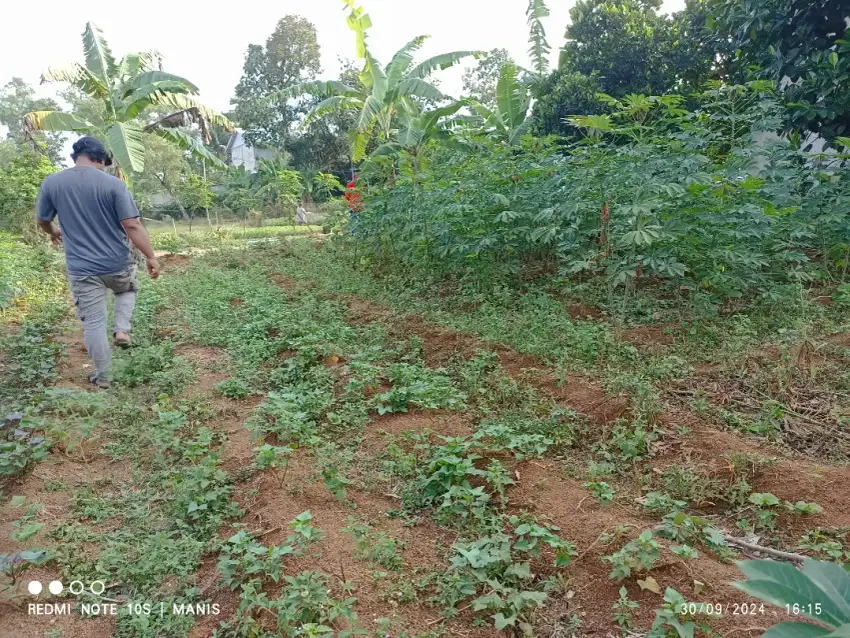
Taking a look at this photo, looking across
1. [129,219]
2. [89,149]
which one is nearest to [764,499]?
[129,219]

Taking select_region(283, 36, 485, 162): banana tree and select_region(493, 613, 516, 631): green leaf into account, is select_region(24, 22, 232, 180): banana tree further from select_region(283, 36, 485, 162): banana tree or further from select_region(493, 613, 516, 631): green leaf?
select_region(493, 613, 516, 631): green leaf

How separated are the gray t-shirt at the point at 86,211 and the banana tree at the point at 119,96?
179 inches

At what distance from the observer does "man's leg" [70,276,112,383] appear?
14.0 ft

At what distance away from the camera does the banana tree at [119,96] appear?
8586mm

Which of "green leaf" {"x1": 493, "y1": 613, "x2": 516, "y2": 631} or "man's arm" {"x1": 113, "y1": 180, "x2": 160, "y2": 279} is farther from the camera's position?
"man's arm" {"x1": 113, "y1": 180, "x2": 160, "y2": 279}

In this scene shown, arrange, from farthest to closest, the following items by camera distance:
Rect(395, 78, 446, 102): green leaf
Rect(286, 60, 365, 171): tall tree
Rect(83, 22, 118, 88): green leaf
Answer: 1. Rect(286, 60, 365, 171): tall tree
2. Rect(395, 78, 446, 102): green leaf
3. Rect(83, 22, 118, 88): green leaf

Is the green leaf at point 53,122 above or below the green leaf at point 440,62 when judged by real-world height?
below

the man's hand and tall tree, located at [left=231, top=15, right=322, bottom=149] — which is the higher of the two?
tall tree, located at [left=231, top=15, right=322, bottom=149]

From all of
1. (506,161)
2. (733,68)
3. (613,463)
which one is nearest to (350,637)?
(613,463)

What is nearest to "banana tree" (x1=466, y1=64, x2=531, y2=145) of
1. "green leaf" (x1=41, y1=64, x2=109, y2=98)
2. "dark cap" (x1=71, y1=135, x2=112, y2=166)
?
"green leaf" (x1=41, y1=64, x2=109, y2=98)

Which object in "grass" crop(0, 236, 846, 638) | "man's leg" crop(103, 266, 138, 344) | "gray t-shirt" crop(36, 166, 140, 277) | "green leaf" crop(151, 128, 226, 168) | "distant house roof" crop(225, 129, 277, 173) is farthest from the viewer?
"distant house roof" crop(225, 129, 277, 173)

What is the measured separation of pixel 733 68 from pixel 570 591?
992 centimetres
